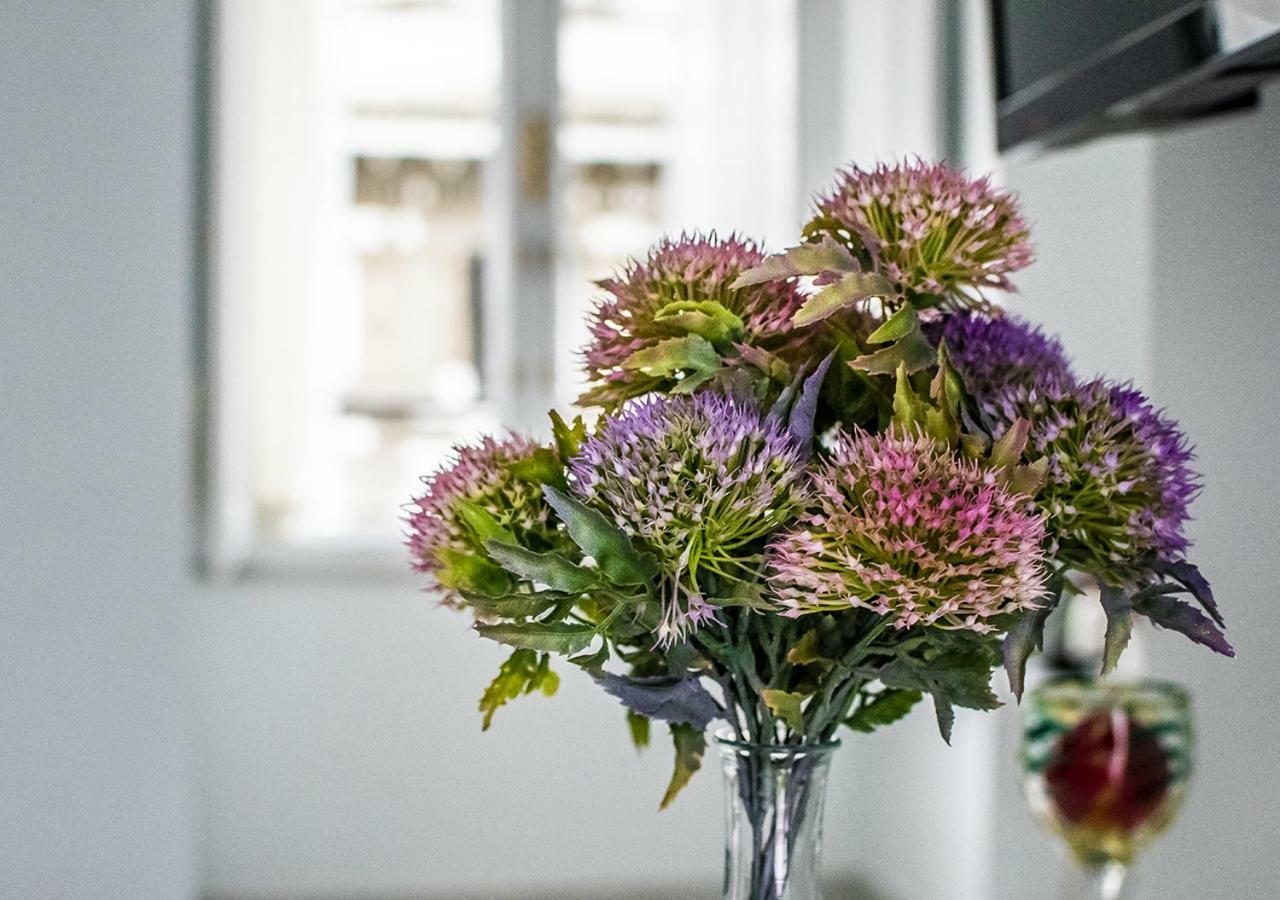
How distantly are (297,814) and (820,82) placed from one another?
171 cm

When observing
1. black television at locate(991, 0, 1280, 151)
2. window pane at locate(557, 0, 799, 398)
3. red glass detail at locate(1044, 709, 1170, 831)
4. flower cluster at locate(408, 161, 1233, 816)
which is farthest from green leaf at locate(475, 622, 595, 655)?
window pane at locate(557, 0, 799, 398)

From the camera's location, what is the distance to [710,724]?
58 centimetres

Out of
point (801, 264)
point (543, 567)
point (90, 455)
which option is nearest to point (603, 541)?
point (543, 567)

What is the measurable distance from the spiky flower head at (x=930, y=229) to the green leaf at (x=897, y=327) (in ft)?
0.07

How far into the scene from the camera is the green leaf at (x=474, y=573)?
0.52m

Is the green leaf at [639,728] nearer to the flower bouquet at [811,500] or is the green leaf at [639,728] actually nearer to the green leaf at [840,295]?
the flower bouquet at [811,500]

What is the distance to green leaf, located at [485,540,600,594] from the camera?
1.57ft

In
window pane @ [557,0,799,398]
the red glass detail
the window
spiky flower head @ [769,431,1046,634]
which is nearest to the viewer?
spiky flower head @ [769,431,1046,634]

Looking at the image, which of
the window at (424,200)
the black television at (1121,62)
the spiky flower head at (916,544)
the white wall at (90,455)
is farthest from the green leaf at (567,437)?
the window at (424,200)

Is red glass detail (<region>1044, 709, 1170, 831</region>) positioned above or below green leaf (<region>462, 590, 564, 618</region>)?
below

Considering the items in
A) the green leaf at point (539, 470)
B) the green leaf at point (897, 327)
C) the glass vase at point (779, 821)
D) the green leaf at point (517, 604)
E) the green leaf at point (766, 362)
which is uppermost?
the green leaf at point (897, 327)

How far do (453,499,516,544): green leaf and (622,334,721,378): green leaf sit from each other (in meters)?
0.08

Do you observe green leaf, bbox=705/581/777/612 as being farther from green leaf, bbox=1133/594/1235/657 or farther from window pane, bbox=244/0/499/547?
window pane, bbox=244/0/499/547

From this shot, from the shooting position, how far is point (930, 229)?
0.51 metres
